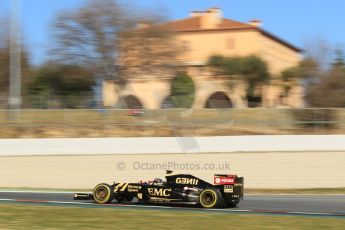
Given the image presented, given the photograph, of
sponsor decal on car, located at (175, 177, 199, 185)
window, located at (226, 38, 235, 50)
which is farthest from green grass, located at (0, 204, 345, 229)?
window, located at (226, 38, 235, 50)

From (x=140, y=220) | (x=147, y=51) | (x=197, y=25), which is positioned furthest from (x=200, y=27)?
(x=140, y=220)

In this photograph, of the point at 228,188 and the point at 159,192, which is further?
the point at 159,192

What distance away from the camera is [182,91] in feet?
146

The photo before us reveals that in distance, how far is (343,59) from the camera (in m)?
52.2

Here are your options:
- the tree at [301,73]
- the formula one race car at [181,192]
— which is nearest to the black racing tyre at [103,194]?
the formula one race car at [181,192]

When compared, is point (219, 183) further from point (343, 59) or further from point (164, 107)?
point (343, 59)

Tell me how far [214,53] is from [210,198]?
55649mm

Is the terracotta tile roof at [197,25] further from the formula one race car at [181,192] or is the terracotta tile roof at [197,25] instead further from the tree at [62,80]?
the formula one race car at [181,192]

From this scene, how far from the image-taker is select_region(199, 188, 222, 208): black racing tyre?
15.1m

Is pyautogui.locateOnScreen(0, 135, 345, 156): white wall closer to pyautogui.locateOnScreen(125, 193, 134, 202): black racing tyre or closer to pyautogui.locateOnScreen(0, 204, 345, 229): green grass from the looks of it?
pyautogui.locateOnScreen(125, 193, 134, 202): black racing tyre

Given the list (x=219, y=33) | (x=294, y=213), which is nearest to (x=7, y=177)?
(x=294, y=213)

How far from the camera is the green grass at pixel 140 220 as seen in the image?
35.5 ft

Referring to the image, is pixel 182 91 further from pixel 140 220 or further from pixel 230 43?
pixel 230 43

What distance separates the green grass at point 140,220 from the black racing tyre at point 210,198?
1488 millimetres
